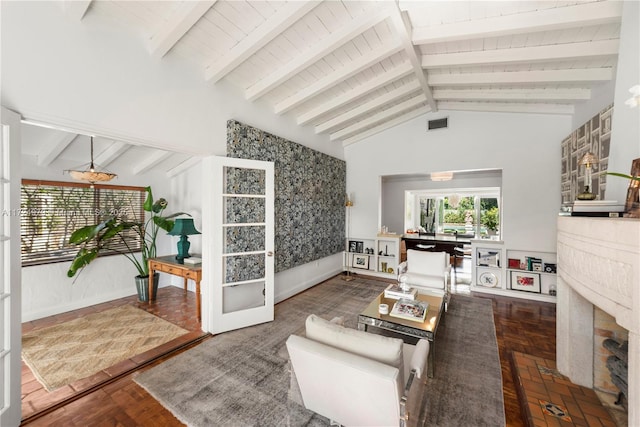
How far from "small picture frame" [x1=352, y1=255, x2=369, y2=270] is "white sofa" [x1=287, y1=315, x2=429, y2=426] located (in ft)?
13.7

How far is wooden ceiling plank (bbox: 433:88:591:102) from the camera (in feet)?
12.1

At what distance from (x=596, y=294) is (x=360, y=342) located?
5.38 feet

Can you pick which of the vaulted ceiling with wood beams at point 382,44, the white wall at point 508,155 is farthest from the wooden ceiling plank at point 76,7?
the white wall at point 508,155

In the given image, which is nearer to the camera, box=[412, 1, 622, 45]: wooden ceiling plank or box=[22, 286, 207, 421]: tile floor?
box=[22, 286, 207, 421]: tile floor

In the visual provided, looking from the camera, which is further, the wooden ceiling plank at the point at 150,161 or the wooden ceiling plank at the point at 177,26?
the wooden ceiling plank at the point at 150,161

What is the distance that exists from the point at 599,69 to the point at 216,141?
190 inches

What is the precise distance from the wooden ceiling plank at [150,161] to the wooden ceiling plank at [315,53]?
171cm

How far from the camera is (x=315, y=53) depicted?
2863 millimetres

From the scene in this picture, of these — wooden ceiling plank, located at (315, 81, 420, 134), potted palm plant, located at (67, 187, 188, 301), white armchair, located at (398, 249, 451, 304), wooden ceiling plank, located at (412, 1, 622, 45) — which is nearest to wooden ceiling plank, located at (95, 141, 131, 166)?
potted palm plant, located at (67, 187, 188, 301)

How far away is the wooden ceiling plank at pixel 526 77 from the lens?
3139 mm

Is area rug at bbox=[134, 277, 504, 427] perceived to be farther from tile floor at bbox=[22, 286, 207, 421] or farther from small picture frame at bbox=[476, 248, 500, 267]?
small picture frame at bbox=[476, 248, 500, 267]

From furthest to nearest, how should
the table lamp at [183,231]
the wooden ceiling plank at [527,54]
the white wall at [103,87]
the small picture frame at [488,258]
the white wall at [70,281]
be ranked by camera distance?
the small picture frame at [488,258]
the table lamp at [183,231]
the white wall at [70,281]
the wooden ceiling plank at [527,54]
the white wall at [103,87]

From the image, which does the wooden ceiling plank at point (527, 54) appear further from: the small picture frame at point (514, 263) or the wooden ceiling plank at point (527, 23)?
the small picture frame at point (514, 263)

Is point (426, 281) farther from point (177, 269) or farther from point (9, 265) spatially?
point (9, 265)
